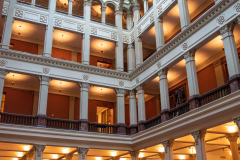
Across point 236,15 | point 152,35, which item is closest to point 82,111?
point 152,35

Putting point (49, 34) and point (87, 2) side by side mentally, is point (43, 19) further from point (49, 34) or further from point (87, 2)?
point (87, 2)

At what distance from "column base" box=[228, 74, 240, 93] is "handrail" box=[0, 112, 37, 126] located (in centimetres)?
1109

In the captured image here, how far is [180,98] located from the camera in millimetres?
19250

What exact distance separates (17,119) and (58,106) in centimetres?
456

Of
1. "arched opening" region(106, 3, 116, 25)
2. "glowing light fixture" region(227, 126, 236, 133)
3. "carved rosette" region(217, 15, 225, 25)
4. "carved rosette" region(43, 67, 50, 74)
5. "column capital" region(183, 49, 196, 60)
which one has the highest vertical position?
"arched opening" region(106, 3, 116, 25)

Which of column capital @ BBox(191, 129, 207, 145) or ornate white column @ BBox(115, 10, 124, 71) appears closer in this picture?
column capital @ BBox(191, 129, 207, 145)

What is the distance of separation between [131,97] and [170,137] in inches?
219

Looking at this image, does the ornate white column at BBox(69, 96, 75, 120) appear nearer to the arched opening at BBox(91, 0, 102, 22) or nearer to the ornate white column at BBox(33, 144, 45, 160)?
the ornate white column at BBox(33, 144, 45, 160)

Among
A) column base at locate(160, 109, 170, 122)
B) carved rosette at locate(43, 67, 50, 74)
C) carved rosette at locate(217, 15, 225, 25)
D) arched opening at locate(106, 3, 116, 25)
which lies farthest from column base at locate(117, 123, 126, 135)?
carved rosette at locate(217, 15, 225, 25)

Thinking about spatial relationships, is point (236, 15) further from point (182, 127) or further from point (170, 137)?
point (170, 137)

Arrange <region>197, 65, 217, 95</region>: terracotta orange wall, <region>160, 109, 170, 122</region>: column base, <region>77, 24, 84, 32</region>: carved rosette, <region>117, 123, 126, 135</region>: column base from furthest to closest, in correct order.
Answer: <region>77, 24, 84, 32</region>: carved rosette
<region>117, 123, 126, 135</region>: column base
<region>197, 65, 217, 95</region>: terracotta orange wall
<region>160, 109, 170, 122</region>: column base

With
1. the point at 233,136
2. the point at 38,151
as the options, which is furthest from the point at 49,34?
the point at 233,136

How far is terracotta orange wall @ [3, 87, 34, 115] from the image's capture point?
63.9 feet

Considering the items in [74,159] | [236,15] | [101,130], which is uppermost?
[236,15]
